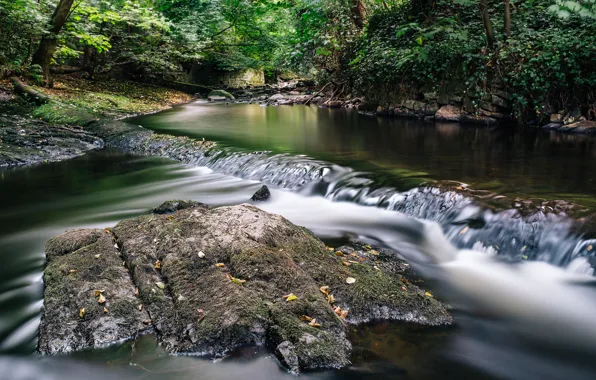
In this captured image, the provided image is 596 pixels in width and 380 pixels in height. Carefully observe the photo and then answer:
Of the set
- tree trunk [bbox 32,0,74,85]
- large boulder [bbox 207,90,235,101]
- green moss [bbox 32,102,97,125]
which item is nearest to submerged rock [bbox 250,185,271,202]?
green moss [bbox 32,102,97,125]

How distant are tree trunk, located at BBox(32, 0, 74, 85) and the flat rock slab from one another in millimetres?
13053

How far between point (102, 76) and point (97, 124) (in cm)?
1151

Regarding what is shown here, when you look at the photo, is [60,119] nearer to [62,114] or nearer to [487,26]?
[62,114]

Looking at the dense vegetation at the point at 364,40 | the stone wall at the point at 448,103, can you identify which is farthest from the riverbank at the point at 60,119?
the stone wall at the point at 448,103

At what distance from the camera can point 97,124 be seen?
1287cm

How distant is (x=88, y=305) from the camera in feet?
11.1

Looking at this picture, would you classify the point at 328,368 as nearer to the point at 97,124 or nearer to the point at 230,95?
the point at 97,124

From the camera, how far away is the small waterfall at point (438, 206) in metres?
4.86

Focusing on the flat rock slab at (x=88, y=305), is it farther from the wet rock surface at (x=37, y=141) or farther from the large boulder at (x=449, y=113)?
the large boulder at (x=449, y=113)

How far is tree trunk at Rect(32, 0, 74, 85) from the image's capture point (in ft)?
47.5

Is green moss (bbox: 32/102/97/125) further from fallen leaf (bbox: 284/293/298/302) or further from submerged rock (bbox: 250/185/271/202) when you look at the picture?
fallen leaf (bbox: 284/293/298/302)

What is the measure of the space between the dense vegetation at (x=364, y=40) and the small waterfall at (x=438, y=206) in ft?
10.7

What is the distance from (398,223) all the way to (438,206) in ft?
1.98

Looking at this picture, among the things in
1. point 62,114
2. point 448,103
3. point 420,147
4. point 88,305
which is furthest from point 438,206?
point 62,114
